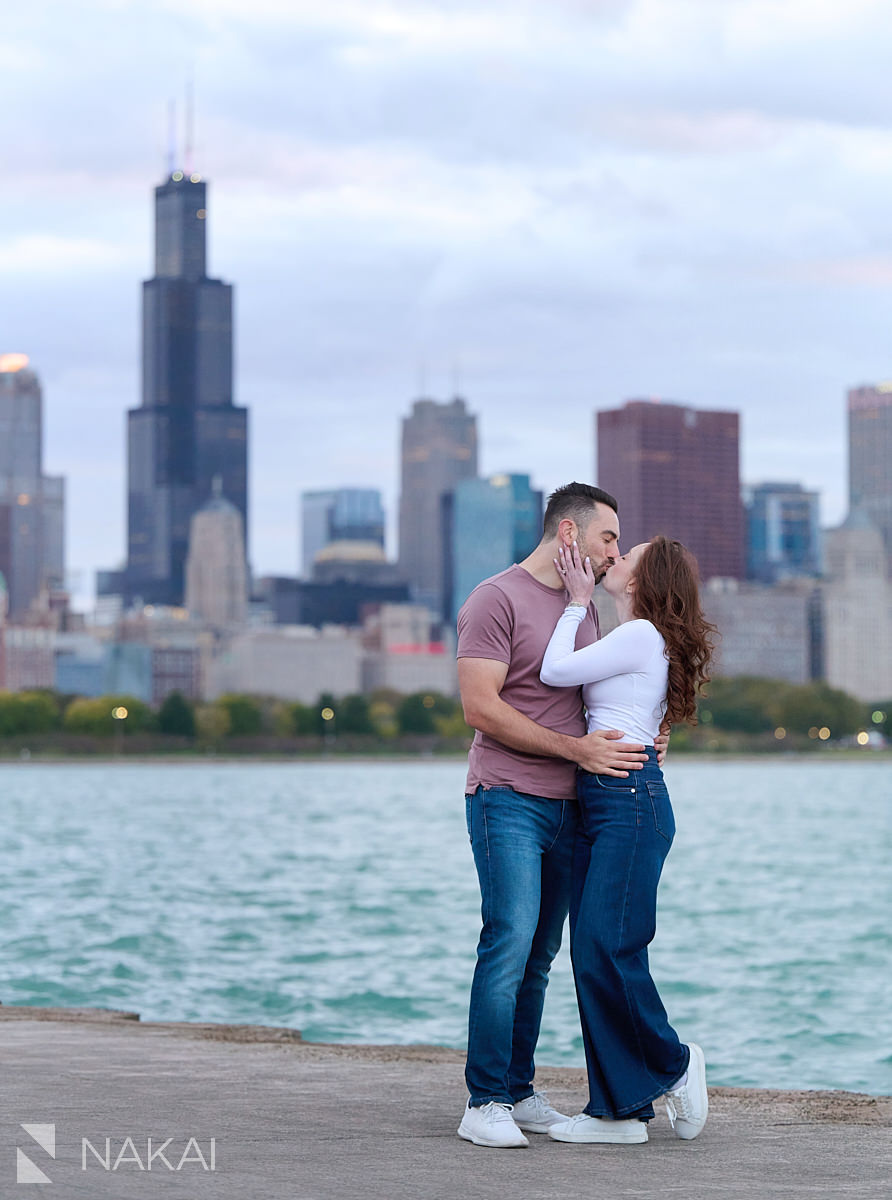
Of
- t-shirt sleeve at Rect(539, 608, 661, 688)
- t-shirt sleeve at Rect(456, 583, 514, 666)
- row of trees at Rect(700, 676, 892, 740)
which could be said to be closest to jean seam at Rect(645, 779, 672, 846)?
t-shirt sleeve at Rect(539, 608, 661, 688)

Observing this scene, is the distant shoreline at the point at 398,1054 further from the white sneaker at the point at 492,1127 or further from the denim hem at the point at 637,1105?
the white sneaker at the point at 492,1127

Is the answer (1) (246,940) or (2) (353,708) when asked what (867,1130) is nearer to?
(1) (246,940)

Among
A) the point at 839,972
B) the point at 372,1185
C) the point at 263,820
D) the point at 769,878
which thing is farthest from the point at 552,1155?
the point at 263,820

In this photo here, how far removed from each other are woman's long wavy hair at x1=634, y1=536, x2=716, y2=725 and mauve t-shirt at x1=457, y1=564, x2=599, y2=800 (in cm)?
29

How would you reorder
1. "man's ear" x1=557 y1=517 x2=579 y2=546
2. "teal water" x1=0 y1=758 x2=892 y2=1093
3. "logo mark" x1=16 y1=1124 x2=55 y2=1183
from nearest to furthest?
"logo mark" x1=16 y1=1124 x2=55 y2=1183, "man's ear" x1=557 y1=517 x2=579 y2=546, "teal water" x1=0 y1=758 x2=892 y2=1093

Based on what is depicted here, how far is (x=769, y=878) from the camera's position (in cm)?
3903

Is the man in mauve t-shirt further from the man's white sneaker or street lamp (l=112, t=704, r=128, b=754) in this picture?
street lamp (l=112, t=704, r=128, b=754)

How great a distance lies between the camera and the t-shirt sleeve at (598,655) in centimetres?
674

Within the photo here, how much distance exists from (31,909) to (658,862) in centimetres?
2377

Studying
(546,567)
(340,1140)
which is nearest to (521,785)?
(546,567)

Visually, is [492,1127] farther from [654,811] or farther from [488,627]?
[488,627]

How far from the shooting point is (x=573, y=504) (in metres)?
6.99

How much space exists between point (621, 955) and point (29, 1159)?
2.26 metres

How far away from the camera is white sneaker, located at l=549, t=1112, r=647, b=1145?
6.60 metres
